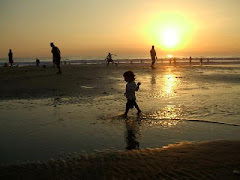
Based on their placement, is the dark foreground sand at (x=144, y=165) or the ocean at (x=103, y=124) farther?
the ocean at (x=103, y=124)

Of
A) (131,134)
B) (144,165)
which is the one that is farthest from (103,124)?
(144,165)

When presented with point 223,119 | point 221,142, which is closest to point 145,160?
point 221,142

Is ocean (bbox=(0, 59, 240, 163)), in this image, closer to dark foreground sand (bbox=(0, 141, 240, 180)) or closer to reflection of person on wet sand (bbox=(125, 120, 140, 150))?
reflection of person on wet sand (bbox=(125, 120, 140, 150))

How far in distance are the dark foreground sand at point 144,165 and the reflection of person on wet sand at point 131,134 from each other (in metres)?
0.37

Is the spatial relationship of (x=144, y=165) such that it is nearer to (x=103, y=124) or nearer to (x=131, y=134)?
(x=131, y=134)

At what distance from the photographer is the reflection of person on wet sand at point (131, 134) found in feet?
17.4

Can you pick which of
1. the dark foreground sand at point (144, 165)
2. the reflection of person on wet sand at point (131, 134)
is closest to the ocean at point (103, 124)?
the reflection of person on wet sand at point (131, 134)

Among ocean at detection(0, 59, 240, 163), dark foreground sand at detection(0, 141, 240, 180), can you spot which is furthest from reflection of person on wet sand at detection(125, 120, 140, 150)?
dark foreground sand at detection(0, 141, 240, 180)

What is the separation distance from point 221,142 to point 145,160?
65.5 inches

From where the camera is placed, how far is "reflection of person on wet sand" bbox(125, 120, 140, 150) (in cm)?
530

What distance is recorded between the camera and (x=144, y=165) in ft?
13.9

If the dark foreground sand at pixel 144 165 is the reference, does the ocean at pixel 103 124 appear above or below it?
above

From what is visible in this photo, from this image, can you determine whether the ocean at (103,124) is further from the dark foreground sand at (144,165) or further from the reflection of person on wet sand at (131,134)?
the dark foreground sand at (144,165)

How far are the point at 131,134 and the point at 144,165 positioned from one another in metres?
1.81
